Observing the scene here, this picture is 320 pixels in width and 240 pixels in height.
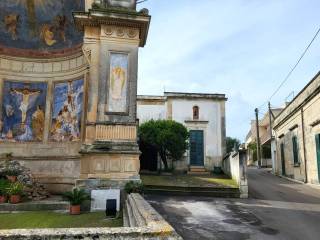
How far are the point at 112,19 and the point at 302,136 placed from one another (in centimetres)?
1271

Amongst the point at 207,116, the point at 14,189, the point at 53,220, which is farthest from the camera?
the point at 207,116

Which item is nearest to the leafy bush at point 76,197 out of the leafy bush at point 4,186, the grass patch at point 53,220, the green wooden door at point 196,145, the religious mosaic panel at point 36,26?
the grass patch at point 53,220

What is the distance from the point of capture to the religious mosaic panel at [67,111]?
12.4m

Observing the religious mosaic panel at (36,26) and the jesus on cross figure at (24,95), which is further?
the religious mosaic panel at (36,26)

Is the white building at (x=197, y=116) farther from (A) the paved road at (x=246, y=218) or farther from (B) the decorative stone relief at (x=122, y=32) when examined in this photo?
(B) the decorative stone relief at (x=122, y=32)

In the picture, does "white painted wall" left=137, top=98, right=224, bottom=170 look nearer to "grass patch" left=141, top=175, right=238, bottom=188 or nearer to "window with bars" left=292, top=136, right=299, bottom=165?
"window with bars" left=292, top=136, right=299, bottom=165

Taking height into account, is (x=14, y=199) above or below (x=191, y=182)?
below

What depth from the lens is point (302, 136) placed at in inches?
710

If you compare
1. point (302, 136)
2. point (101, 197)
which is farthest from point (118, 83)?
point (302, 136)

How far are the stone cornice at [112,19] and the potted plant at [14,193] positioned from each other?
5.99 metres

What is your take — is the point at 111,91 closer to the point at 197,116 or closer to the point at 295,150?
the point at 295,150

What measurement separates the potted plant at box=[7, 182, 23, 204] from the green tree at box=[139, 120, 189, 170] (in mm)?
11393

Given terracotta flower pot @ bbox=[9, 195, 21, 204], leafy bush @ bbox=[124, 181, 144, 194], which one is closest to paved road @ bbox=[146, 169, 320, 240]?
leafy bush @ bbox=[124, 181, 144, 194]

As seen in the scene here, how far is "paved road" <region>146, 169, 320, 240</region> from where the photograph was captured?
6355 mm
